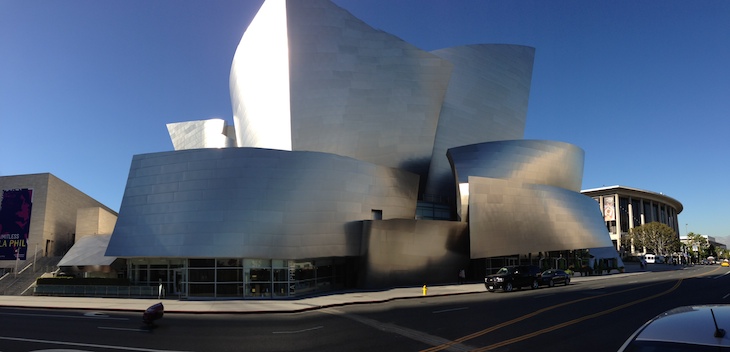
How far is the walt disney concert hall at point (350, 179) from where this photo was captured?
2894 centimetres

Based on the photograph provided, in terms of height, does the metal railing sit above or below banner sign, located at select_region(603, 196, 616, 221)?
below

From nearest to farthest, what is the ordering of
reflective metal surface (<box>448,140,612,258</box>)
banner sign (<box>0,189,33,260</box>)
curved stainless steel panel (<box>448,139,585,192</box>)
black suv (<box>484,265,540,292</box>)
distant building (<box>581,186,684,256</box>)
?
black suv (<box>484,265,540,292</box>) < reflective metal surface (<box>448,140,612,258</box>) < curved stainless steel panel (<box>448,139,585,192</box>) < banner sign (<box>0,189,33,260</box>) < distant building (<box>581,186,684,256</box>)

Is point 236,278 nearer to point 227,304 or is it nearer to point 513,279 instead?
point 227,304

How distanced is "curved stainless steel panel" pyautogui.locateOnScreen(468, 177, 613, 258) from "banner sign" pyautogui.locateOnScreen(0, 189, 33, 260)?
4412 cm

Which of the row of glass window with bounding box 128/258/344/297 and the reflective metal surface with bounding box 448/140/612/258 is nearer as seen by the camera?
the row of glass window with bounding box 128/258/344/297

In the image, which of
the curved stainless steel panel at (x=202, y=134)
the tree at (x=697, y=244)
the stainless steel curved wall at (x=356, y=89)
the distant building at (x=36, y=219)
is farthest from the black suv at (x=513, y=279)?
the tree at (x=697, y=244)

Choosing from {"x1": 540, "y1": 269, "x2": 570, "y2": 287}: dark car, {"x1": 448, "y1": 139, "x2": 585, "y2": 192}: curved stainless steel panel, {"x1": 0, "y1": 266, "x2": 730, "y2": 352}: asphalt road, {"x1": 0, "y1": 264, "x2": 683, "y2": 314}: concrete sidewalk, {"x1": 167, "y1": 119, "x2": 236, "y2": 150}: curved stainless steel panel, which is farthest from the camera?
{"x1": 167, "y1": 119, "x2": 236, "y2": 150}: curved stainless steel panel

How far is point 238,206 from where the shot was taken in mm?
28781

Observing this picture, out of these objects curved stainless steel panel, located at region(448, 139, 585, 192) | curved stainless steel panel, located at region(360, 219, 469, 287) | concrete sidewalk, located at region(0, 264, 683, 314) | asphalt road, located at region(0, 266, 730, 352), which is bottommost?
concrete sidewalk, located at region(0, 264, 683, 314)

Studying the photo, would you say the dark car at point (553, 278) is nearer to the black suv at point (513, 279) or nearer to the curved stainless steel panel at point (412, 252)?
the black suv at point (513, 279)

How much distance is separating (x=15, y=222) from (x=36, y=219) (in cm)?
205

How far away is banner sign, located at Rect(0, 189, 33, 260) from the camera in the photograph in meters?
47.1

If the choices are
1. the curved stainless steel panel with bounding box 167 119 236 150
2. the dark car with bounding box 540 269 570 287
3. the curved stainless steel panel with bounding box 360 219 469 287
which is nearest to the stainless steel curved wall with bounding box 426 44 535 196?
the curved stainless steel panel with bounding box 360 219 469 287

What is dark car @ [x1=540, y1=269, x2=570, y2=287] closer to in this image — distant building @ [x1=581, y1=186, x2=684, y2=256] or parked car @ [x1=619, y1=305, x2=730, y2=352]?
parked car @ [x1=619, y1=305, x2=730, y2=352]
